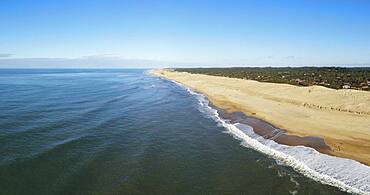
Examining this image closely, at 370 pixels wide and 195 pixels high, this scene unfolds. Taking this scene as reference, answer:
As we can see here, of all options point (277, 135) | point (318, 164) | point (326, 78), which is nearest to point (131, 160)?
point (318, 164)

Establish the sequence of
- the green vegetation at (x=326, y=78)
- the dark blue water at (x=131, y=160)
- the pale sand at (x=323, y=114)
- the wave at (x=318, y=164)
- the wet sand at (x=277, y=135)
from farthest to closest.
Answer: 1. the green vegetation at (x=326, y=78)
2. the wet sand at (x=277, y=135)
3. the pale sand at (x=323, y=114)
4. the wave at (x=318, y=164)
5. the dark blue water at (x=131, y=160)

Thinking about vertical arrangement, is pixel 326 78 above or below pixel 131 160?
above

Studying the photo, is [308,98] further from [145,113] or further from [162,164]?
[162,164]

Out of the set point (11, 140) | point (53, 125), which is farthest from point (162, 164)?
point (53, 125)

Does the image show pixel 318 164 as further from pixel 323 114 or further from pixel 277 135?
pixel 323 114

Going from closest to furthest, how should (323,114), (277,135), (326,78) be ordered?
(277,135) → (323,114) → (326,78)

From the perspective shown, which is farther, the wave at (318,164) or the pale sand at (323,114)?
the pale sand at (323,114)

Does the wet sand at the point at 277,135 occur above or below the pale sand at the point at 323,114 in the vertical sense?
below

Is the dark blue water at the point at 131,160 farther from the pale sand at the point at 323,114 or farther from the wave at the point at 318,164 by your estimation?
the pale sand at the point at 323,114

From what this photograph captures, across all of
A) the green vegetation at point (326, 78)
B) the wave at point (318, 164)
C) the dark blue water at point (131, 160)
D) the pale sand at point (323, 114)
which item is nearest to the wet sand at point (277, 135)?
the pale sand at point (323, 114)

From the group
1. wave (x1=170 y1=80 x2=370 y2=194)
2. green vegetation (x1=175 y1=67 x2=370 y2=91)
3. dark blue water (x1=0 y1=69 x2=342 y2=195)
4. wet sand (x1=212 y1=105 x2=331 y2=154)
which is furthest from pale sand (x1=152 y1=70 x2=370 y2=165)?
green vegetation (x1=175 y1=67 x2=370 y2=91)

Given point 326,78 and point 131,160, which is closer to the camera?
point 131,160
